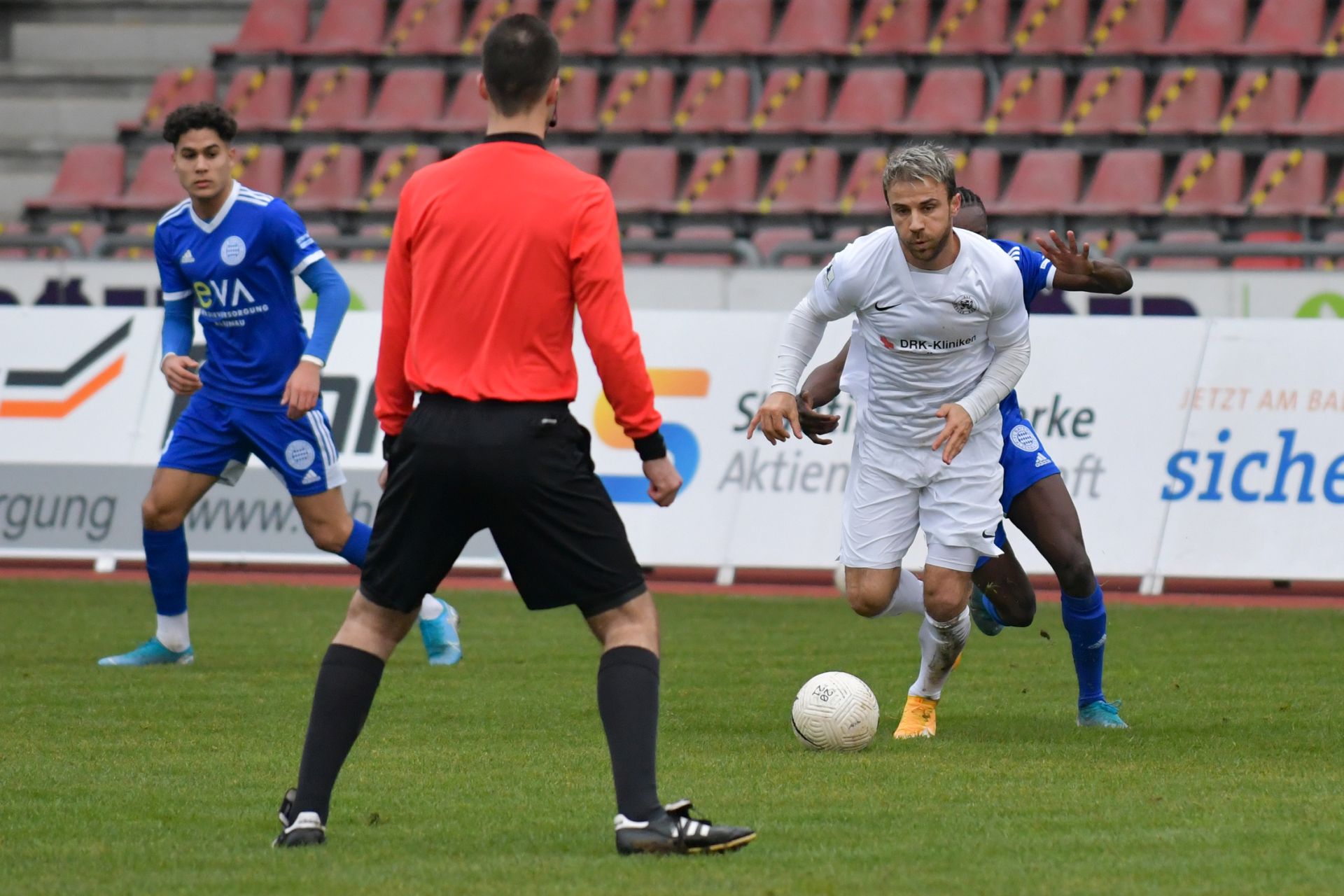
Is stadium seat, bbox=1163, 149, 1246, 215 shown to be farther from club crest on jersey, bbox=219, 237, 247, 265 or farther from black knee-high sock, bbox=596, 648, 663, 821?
black knee-high sock, bbox=596, 648, 663, 821

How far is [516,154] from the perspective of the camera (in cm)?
464

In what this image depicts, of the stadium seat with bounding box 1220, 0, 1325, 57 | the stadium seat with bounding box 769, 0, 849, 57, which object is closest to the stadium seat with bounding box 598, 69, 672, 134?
the stadium seat with bounding box 769, 0, 849, 57

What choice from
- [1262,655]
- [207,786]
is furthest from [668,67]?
[207,786]

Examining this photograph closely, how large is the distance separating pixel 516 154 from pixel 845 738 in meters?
2.69

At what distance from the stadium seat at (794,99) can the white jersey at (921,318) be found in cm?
1305

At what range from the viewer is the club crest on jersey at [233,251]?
840 centimetres

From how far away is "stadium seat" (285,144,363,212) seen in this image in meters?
20.1

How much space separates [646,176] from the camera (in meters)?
19.2

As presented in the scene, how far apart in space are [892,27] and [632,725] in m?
16.5

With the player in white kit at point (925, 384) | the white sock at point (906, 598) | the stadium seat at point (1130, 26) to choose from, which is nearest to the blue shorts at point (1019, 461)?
the player in white kit at point (925, 384)

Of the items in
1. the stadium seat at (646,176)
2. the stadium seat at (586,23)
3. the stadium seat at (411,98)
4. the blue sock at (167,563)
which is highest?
the stadium seat at (586,23)

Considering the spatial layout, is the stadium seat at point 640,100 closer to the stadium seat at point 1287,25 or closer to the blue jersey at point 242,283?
the stadium seat at point 1287,25

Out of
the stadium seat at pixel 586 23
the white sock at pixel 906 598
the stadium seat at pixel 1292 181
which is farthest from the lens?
the stadium seat at pixel 586 23

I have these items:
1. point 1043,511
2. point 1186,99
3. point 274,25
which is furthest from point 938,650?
point 274,25
